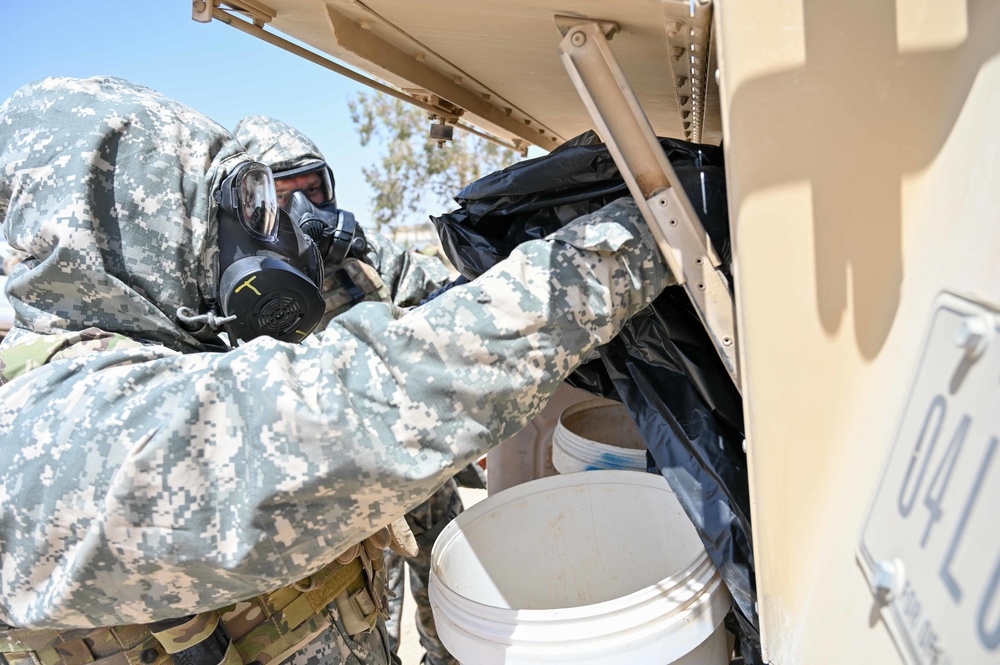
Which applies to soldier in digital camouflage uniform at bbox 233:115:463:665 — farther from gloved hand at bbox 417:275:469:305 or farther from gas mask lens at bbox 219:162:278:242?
gas mask lens at bbox 219:162:278:242

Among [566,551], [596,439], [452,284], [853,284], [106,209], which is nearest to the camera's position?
[853,284]

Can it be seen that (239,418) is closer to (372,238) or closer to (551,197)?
(551,197)

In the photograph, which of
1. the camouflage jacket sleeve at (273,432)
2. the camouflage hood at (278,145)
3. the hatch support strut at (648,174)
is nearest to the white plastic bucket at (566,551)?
the camouflage jacket sleeve at (273,432)

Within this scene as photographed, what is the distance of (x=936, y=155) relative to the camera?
2.29ft

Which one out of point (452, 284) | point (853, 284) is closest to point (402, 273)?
point (452, 284)

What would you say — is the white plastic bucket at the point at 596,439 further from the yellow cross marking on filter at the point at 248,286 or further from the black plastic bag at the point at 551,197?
the yellow cross marking on filter at the point at 248,286

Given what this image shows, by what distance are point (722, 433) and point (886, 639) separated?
2.10 ft

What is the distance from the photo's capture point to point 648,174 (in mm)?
995

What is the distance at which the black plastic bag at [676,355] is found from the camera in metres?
1.15

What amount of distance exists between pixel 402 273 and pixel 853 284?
8.00 ft

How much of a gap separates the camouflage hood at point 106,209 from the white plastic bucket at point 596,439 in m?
0.94

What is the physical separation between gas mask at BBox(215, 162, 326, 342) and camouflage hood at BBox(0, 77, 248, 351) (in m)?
0.03

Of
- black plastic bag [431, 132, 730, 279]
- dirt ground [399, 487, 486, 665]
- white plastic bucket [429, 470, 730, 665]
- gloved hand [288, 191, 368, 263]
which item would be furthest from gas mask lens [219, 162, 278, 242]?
dirt ground [399, 487, 486, 665]

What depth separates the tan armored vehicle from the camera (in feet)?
1.84
